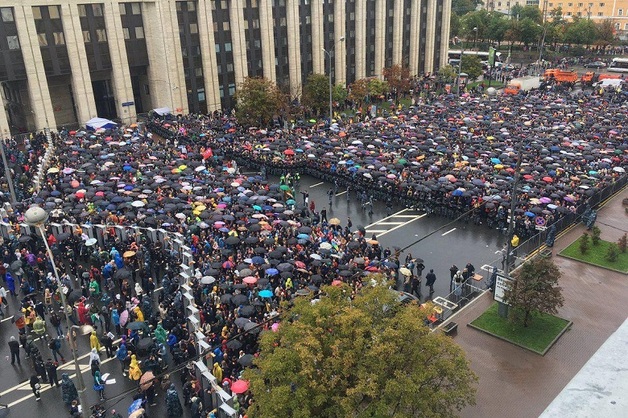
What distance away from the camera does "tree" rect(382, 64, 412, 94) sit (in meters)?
75.5

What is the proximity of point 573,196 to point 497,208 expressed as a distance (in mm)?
5343

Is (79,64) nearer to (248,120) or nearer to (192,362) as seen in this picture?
(248,120)

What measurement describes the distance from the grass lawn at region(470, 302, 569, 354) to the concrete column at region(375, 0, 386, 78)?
62.6 meters

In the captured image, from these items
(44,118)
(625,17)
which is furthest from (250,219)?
(625,17)

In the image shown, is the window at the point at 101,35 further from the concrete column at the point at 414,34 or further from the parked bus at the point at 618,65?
the parked bus at the point at 618,65

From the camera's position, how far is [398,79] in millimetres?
75500

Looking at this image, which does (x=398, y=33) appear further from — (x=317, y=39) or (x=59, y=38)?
(x=59, y=38)

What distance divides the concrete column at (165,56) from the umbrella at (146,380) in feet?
160

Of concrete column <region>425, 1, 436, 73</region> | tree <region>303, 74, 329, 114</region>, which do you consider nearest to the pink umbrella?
tree <region>303, 74, 329, 114</region>

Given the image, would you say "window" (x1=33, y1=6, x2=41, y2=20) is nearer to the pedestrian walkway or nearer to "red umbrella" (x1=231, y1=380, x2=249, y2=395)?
the pedestrian walkway

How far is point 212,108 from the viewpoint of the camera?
6806 centimetres

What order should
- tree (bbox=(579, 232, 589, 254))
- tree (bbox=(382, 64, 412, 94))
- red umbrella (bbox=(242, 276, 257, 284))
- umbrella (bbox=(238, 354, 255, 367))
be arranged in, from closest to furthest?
umbrella (bbox=(238, 354, 255, 367)) < red umbrella (bbox=(242, 276, 257, 284)) < tree (bbox=(579, 232, 589, 254)) < tree (bbox=(382, 64, 412, 94))

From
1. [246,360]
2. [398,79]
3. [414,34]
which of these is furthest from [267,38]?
[246,360]

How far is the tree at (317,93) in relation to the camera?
66.1 metres
